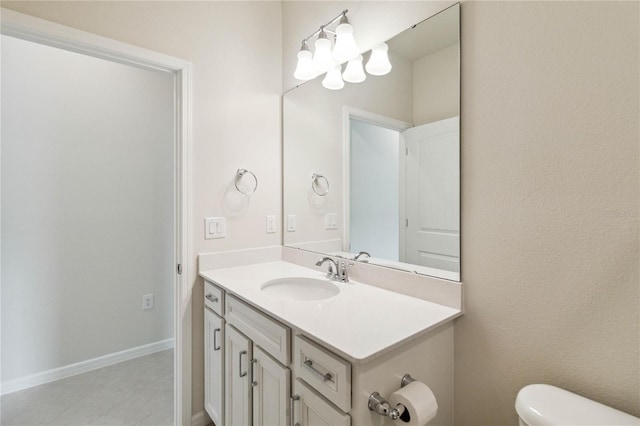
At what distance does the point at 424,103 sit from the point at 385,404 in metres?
1.08

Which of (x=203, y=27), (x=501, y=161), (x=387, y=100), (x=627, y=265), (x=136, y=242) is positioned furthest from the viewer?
(x=136, y=242)

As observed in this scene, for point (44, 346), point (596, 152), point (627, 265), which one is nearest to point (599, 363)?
point (627, 265)

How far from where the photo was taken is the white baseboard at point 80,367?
2002mm

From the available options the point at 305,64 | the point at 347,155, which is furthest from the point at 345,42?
the point at 347,155

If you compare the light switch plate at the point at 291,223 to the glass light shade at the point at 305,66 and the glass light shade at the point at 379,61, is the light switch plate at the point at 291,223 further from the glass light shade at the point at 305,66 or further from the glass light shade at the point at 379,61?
the glass light shade at the point at 379,61

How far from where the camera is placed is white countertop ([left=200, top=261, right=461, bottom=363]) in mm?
873

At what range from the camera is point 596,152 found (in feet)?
2.77

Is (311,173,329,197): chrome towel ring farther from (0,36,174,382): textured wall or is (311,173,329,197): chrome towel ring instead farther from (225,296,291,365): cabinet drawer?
(0,36,174,382): textured wall

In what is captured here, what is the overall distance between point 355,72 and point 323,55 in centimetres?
20

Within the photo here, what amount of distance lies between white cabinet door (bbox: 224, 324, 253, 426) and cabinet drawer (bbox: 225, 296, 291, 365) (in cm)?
5

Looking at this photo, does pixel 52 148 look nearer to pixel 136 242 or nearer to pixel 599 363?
pixel 136 242

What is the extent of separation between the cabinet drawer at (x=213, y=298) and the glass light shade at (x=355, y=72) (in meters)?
1.23

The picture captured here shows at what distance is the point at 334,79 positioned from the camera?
168 centimetres

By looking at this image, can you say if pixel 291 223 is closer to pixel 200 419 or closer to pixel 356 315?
pixel 356 315
